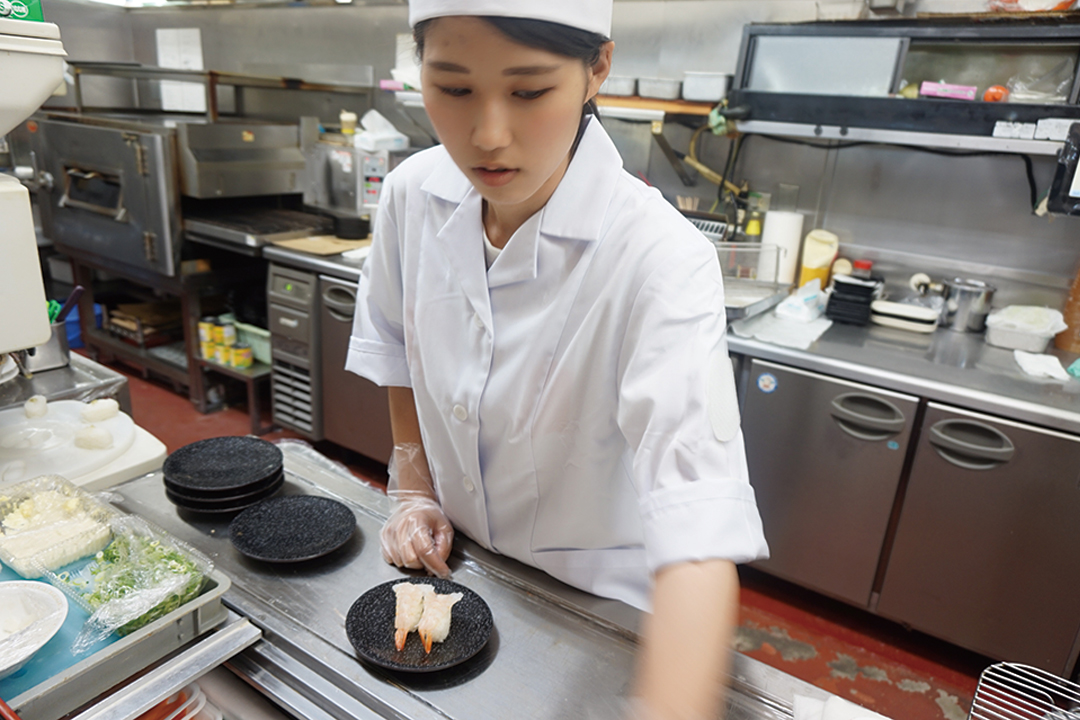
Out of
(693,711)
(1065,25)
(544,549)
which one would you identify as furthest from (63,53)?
(1065,25)

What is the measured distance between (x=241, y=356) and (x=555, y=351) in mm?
3336

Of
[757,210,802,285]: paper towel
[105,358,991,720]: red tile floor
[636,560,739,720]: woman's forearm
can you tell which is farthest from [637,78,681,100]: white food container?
[636,560,739,720]: woman's forearm

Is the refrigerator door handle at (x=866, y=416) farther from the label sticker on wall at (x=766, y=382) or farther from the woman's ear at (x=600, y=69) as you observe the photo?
the woman's ear at (x=600, y=69)

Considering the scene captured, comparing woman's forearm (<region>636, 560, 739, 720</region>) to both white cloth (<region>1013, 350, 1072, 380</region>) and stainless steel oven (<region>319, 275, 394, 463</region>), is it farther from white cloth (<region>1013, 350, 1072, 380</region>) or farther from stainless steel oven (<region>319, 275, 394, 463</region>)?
stainless steel oven (<region>319, 275, 394, 463</region>)

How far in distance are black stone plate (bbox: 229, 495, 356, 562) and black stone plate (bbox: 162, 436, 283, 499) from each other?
61 mm

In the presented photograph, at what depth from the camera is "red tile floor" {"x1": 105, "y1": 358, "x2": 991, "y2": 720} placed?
243cm

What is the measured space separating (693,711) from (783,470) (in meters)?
1.98

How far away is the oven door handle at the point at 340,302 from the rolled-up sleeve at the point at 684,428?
251 centimetres

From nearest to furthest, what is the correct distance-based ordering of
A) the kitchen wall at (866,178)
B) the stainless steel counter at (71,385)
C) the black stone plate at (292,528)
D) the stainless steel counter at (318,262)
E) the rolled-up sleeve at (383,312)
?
1. the black stone plate at (292,528)
2. the rolled-up sleeve at (383,312)
3. the stainless steel counter at (71,385)
4. the kitchen wall at (866,178)
5. the stainless steel counter at (318,262)

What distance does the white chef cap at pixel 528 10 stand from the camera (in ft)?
2.80

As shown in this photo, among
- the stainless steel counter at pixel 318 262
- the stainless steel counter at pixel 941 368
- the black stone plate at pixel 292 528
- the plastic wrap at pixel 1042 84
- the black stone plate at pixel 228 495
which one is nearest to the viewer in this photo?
the black stone plate at pixel 292 528

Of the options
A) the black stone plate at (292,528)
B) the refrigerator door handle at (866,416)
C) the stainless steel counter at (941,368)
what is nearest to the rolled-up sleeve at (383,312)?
the black stone plate at (292,528)

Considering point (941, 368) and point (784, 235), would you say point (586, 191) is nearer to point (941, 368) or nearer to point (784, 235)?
point (941, 368)

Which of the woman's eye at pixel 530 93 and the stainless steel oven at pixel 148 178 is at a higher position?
the woman's eye at pixel 530 93
